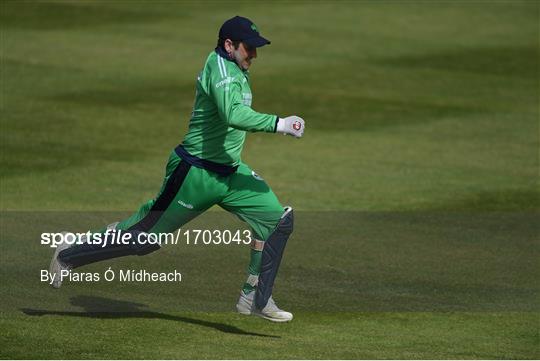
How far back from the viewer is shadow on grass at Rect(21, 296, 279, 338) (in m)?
10.7

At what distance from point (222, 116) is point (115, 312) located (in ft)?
7.21

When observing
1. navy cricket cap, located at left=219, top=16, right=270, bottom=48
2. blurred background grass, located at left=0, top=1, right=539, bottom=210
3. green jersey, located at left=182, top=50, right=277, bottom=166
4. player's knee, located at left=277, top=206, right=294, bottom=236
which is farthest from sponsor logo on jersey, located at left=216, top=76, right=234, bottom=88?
blurred background grass, located at left=0, top=1, right=539, bottom=210

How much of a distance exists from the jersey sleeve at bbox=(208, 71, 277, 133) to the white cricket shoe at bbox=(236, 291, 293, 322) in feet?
5.06

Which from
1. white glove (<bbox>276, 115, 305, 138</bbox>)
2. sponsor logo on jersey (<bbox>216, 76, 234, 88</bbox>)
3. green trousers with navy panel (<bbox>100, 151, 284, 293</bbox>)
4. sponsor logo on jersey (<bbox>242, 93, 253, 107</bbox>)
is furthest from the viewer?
green trousers with navy panel (<bbox>100, 151, 284, 293</bbox>)

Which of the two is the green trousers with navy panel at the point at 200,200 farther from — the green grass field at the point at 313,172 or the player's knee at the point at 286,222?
the green grass field at the point at 313,172

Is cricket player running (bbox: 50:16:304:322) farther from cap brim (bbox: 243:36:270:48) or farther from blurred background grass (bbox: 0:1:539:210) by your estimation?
blurred background grass (bbox: 0:1:539:210)

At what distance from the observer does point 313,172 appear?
18.1 m

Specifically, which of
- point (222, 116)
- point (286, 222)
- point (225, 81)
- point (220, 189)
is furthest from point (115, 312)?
point (225, 81)

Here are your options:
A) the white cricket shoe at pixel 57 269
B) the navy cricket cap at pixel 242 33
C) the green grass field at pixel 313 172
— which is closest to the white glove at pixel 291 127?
the navy cricket cap at pixel 242 33

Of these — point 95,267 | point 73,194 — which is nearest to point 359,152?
point 73,194

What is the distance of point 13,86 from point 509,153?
9.02m

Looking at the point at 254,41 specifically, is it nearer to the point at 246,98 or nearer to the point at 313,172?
the point at 246,98

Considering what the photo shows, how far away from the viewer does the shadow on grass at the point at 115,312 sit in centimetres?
1066

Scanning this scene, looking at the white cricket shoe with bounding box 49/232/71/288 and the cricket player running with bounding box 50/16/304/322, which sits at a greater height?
the cricket player running with bounding box 50/16/304/322
